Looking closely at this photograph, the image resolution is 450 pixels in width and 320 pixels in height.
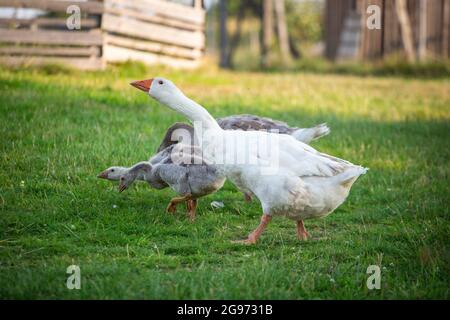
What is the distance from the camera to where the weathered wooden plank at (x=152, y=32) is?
13977 millimetres

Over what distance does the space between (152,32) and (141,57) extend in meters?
0.67

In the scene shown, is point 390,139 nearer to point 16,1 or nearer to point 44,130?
point 44,130

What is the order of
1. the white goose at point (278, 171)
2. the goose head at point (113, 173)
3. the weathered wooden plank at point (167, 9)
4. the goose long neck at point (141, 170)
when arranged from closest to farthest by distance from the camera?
the white goose at point (278, 171)
the goose long neck at point (141, 170)
the goose head at point (113, 173)
the weathered wooden plank at point (167, 9)

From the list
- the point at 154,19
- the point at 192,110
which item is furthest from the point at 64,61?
the point at 192,110

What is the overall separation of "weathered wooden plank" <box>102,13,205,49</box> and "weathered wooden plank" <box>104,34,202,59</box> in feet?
0.44

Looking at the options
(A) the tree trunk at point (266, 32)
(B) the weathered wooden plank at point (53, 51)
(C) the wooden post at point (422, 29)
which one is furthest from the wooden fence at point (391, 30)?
(B) the weathered wooden plank at point (53, 51)

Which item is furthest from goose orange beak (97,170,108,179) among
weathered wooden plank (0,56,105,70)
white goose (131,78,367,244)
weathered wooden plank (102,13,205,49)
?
weathered wooden plank (102,13,205,49)

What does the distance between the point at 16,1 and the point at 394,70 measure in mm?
13541

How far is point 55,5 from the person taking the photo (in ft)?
43.4

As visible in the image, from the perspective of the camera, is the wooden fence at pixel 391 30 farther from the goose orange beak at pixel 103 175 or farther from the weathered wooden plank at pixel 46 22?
the goose orange beak at pixel 103 175

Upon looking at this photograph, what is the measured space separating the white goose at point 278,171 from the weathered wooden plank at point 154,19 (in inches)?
328

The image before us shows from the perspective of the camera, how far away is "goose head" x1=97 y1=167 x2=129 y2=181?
23.5ft

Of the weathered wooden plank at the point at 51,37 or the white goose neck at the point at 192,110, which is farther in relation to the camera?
the weathered wooden plank at the point at 51,37
